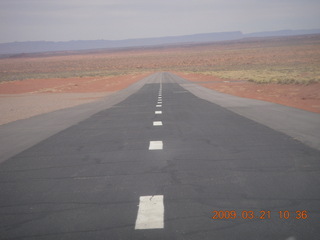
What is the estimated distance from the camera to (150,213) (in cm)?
460

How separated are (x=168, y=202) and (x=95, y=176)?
74.9 inches

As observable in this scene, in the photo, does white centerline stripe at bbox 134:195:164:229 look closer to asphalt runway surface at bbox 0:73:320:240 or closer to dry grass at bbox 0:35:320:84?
asphalt runway surface at bbox 0:73:320:240

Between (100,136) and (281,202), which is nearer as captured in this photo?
(281,202)

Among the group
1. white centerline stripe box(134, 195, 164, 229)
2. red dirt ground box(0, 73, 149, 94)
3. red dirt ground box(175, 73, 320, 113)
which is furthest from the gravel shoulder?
white centerline stripe box(134, 195, 164, 229)

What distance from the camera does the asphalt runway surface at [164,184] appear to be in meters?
4.20

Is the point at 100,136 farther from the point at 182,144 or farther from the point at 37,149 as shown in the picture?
the point at 182,144

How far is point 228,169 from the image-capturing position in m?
6.54

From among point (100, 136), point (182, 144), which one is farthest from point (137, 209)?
point (100, 136)

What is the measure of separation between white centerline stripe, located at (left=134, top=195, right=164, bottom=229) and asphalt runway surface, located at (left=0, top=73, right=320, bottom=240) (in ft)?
0.04

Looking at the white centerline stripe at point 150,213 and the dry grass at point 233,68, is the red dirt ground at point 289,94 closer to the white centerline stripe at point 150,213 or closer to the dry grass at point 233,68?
the dry grass at point 233,68
